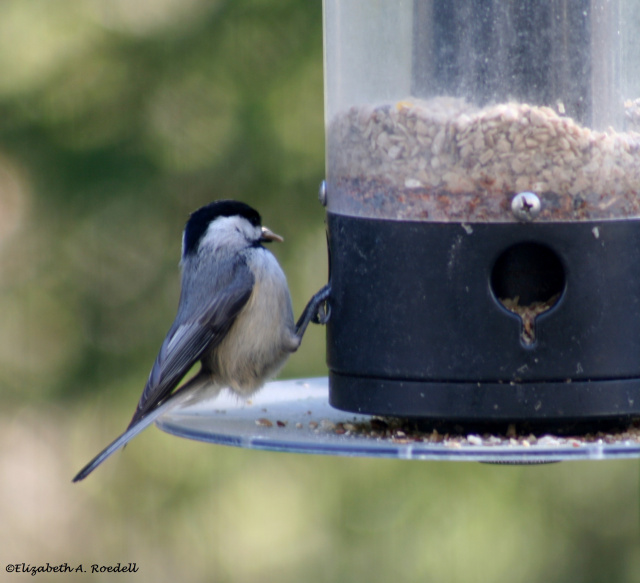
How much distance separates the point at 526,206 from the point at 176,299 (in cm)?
250

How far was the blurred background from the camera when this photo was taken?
177 inches

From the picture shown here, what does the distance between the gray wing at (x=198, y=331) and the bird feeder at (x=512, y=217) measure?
2.30 ft

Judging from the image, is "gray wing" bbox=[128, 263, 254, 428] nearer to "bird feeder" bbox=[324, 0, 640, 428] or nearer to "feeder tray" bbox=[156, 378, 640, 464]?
"feeder tray" bbox=[156, 378, 640, 464]

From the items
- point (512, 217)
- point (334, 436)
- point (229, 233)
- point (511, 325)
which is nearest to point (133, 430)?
point (334, 436)

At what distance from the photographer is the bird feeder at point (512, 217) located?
2.59 meters

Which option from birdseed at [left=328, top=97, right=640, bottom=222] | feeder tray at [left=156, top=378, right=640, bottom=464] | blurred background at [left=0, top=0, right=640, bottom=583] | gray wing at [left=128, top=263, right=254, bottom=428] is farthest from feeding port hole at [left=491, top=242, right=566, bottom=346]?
blurred background at [left=0, top=0, right=640, bottom=583]

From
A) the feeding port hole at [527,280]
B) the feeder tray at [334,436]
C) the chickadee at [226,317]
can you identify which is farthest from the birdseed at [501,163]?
the chickadee at [226,317]

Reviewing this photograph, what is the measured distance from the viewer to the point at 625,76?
106 inches

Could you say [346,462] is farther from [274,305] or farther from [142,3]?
[142,3]

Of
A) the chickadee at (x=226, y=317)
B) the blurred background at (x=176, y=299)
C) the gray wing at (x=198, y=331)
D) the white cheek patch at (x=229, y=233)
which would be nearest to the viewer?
the gray wing at (x=198, y=331)

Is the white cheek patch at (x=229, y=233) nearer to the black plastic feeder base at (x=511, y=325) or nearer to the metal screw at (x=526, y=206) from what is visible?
the black plastic feeder base at (x=511, y=325)

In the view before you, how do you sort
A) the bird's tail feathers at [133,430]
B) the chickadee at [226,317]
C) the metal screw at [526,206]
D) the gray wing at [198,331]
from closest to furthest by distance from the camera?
the metal screw at [526,206]
the bird's tail feathers at [133,430]
the gray wing at [198,331]
the chickadee at [226,317]

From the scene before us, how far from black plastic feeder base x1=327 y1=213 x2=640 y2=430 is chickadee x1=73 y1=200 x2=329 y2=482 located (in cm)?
60

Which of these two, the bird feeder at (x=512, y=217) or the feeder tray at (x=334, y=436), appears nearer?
the feeder tray at (x=334, y=436)
